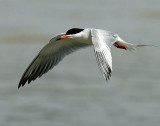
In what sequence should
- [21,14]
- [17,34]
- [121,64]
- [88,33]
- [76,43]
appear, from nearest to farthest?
[88,33] < [76,43] < [121,64] < [17,34] < [21,14]

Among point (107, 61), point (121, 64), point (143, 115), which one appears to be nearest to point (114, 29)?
point (121, 64)

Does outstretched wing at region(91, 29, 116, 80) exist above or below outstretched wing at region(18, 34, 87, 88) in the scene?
above

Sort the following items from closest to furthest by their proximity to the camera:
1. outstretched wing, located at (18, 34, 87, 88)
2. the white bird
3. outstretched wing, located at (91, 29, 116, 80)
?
1. outstretched wing, located at (91, 29, 116, 80)
2. the white bird
3. outstretched wing, located at (18, 34, 87, 88)

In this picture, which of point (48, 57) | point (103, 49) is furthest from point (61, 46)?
point (103, 49)

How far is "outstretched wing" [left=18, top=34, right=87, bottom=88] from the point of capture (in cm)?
750

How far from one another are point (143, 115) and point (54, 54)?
263 centimetres

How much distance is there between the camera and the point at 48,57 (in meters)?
7.56

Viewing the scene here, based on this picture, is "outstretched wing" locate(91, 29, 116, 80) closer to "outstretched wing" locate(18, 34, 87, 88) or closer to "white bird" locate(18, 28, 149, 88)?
"white bird" locate(18, 28, 149, 88)

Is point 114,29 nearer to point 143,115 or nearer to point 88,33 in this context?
point 143,115

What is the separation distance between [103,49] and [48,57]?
1506mm

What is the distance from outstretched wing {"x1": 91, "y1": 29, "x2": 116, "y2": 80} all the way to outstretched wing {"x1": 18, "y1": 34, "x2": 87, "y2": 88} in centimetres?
82

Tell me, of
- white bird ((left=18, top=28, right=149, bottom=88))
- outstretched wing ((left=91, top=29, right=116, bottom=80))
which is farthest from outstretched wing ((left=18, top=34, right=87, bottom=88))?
outstretched wing ((left=91, top=29, right=116, bottom=80))

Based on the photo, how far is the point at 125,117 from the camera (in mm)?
9562

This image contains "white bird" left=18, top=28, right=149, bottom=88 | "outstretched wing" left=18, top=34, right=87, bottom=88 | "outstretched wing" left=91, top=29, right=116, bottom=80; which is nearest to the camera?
"outstretched wing" left=91, top=29, right=116, bottom=80
